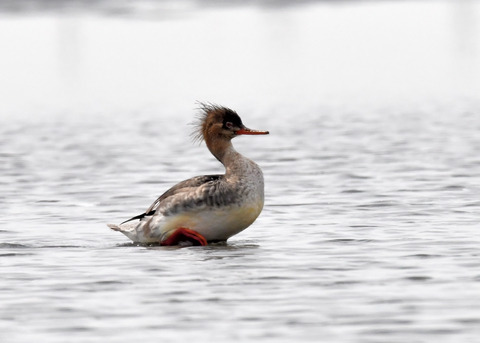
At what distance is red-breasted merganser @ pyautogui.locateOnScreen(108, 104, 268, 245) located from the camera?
11016 millimetres

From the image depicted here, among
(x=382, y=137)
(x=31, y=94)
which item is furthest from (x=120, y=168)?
(x=31, y=94)

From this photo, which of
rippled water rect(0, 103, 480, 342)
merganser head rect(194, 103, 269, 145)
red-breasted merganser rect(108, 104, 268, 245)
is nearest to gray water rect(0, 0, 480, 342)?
rippled water rect(0, 103, 480, 342)

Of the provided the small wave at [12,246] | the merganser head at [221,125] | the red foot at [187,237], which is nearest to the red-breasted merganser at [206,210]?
the red foot at [187,237]

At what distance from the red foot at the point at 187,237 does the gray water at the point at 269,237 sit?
11cm

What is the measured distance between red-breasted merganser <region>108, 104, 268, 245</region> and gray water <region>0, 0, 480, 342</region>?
17cm

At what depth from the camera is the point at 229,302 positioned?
8.52m

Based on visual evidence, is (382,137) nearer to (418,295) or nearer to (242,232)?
(242,232)

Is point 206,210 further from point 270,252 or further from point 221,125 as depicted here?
point 221,125

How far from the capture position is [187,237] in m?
11.1

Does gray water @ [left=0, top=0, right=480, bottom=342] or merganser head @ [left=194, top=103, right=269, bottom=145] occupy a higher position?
merganser head @ [left=194, top=103, right=269, bottom=145]

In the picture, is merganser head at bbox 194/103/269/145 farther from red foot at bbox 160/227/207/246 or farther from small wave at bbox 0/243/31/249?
small wave at bbox 0/243/31/249

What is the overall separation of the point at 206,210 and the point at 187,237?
0.96ft

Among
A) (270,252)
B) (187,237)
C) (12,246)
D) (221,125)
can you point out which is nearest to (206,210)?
(187,237)

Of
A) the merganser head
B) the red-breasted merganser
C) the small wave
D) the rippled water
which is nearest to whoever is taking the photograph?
the rippled water
